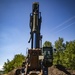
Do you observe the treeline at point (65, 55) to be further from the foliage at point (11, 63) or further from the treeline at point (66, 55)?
the foliage at point (11, 63)

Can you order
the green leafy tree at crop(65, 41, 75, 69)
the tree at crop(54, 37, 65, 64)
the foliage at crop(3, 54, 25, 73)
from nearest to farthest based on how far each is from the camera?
1. the green leafy tree at crop(65, 41, 75, 69)
2. the tree at crop(54, 37, 65, 64)
3. the foliage at crop(3, 54, 25, 73)

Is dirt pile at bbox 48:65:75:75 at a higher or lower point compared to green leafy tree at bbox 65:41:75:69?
lower

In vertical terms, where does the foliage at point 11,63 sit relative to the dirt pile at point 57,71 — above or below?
above

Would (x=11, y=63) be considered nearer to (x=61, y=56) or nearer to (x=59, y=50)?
(x=59, y=50)

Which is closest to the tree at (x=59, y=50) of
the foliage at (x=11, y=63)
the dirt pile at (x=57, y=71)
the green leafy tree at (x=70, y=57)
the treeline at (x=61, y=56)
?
the treeline at (x=61, y=56)

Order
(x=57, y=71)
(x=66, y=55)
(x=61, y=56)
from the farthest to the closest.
Answer: (x=61, y=56), (x=66, y=55), (x=57, y=71)

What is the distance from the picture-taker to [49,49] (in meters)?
27.2

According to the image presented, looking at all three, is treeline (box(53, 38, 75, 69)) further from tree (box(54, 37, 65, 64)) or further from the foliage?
the foliage

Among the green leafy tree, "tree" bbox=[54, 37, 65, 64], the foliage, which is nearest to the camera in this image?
the green leafy tree

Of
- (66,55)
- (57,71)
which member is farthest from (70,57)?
(57,71)

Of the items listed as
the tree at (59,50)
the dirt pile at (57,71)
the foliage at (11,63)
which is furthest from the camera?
the foliage at (11,63)

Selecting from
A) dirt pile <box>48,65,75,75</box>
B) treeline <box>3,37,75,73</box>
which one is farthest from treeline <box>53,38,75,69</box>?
dirt pile <box>48,65,75,75</box>

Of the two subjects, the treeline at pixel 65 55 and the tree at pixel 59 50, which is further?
the tree at pixel 59 50

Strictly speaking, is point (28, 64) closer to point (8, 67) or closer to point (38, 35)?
point (38, 35)
